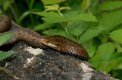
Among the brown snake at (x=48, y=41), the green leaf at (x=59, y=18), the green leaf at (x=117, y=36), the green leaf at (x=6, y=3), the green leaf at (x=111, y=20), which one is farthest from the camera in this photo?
the green leaf at (x=6, y=3)

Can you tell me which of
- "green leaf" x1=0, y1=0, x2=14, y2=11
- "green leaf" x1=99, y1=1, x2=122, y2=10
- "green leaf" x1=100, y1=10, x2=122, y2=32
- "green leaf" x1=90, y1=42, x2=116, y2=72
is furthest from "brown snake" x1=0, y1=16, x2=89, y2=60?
"green leaf" x1=0, y1=0, x2=14, y2=11

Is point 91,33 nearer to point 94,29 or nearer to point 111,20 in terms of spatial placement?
point 94,29

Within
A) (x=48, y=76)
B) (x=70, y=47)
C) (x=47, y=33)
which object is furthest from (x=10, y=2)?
(x=48, y=76)

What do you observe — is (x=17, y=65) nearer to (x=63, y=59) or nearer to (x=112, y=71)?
(x=63, y=59)

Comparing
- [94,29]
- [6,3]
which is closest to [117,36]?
[94,29]

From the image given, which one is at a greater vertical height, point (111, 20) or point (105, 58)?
point (111, 20)

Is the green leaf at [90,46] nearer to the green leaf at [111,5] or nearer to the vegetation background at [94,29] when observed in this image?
the vegetation background at [94,29]

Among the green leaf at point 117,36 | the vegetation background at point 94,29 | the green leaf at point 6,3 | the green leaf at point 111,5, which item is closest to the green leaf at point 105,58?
the vegetation background at point 94,29
